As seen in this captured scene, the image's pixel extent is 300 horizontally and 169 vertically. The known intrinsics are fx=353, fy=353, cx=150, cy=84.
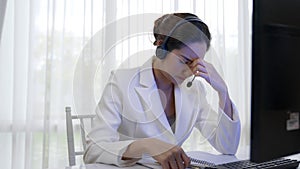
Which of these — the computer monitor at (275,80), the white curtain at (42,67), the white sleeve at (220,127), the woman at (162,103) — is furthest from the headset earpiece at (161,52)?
the white curtain at (42,67)

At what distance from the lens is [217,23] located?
2.38 meters

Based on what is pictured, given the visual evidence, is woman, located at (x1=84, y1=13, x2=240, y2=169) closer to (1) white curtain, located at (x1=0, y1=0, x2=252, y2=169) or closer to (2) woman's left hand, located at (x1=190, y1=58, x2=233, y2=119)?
(2) woman's left hand, located at (x1=190, y1=58, x2=233, y2=119)

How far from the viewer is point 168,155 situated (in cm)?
100

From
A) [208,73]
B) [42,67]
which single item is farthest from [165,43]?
[42,67]

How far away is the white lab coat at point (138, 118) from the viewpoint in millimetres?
1105

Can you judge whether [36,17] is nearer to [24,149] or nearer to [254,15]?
[24,149]

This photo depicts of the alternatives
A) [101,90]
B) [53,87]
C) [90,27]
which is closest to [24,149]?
[53,87]

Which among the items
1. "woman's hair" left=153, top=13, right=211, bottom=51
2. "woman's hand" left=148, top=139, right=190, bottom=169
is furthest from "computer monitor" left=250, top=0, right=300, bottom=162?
"woman's hair" left=153, top=13, right=211, bottom=51

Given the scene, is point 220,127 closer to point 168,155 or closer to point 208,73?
point 208,73

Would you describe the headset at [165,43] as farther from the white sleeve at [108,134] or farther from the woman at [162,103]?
the white sleeve at [108,134]

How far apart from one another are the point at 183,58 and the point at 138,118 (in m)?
0.25

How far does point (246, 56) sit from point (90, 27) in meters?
1.09

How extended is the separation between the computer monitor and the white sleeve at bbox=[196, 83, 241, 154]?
20.8 inches

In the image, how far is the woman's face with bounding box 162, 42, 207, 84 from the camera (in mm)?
1145
